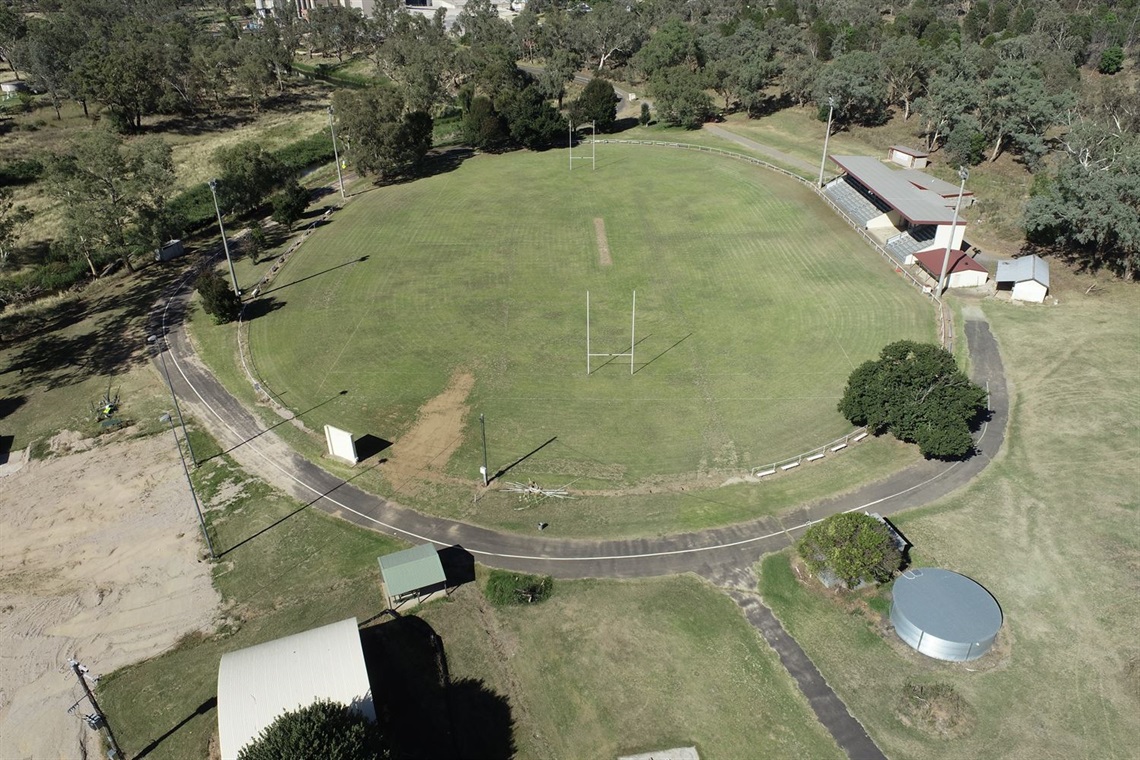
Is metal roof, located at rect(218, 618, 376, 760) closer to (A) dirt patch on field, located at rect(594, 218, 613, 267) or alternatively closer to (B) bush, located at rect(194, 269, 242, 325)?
(B) bush, located at rect(194, 269, 242, 325)

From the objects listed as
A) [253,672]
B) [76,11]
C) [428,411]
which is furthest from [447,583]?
[76,11]

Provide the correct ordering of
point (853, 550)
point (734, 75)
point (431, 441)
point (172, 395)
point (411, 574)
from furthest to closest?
point (734, 75)
point (172, 395)
point (431, 441)
point (411, 574)
point (853, 550)

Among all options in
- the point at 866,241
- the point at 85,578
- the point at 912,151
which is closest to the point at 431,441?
the point at 85,578

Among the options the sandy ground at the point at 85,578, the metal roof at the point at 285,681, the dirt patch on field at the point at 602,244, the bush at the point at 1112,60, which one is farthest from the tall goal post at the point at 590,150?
the bush at the point at 1112,60

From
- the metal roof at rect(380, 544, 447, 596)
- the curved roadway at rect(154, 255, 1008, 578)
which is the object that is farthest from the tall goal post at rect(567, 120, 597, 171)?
the metal roof at rect(380, 544, 447, 596)

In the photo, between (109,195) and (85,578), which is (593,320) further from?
(109,195)

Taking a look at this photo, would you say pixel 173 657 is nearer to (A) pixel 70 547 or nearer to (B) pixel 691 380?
(A) pixel 70 547
